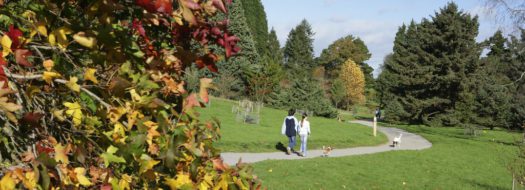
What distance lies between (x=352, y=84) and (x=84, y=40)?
6488 centimetres

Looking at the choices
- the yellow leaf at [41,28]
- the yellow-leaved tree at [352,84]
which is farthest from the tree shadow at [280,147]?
the yellow-leaved tree at [352,84]

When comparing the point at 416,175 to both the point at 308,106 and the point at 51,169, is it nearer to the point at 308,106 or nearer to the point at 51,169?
the point at 51,169

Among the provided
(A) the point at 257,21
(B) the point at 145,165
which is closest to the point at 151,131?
(B) the point at 145,165

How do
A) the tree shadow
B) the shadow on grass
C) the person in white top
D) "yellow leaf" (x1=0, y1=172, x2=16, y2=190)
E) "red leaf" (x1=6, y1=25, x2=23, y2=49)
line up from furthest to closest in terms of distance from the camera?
1. the tree shadow
2. the person in white top
3. the shadow on grass
4. "red leaf" (x1=6, y1=25, x2=23, y2=49)
5. "yellow leaf" (x1=0, y1=172, x2=16, y2=190)

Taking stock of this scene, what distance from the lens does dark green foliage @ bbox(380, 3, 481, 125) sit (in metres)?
42.3

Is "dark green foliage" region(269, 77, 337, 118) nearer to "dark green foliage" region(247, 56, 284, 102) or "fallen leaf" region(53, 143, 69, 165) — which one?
"dark green foliage" region(247, 56, 284, 102)

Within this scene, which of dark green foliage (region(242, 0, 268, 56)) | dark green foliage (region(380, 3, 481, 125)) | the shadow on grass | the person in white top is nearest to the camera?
the shadow on grass

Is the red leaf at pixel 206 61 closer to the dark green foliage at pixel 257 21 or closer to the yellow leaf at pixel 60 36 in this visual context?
the yellow leaf at pixel 60 36

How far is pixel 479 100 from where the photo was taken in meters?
42.5

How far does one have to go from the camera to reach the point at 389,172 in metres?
13.8

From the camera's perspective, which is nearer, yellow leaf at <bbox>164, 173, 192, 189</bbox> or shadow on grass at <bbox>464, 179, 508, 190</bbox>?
yellow leaf at <bbox>164, 173, 192, 189</bbox>

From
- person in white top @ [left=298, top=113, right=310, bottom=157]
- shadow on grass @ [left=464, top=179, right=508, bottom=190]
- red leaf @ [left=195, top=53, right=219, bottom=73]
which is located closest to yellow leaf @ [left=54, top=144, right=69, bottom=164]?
red leaf @ [left=195, top=53, right=219, bottom=73]

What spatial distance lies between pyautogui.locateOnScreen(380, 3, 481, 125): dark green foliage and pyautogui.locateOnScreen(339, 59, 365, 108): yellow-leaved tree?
18.9 meters

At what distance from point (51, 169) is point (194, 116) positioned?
1.85ft
